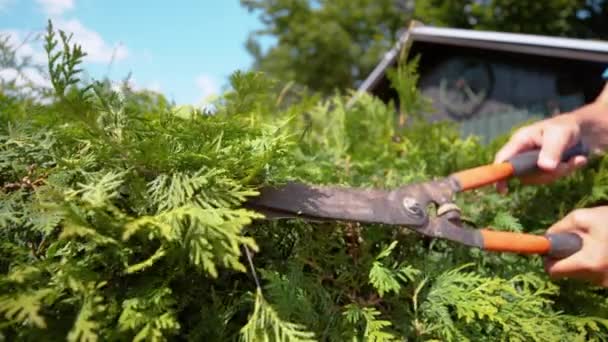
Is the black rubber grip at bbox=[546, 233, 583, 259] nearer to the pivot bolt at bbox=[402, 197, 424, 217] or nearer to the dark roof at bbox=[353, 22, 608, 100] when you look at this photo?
the pivot bolt at bbox=[402, 197, 424, 217]

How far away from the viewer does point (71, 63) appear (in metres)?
0.69

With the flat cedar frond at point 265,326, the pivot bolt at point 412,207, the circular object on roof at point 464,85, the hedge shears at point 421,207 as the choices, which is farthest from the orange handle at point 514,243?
the circular object on roof at point 464,85

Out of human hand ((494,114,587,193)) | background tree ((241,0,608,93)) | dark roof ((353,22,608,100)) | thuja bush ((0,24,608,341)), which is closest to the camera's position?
thuja bush ((0,24,608,341))

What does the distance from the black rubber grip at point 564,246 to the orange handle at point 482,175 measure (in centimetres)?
23

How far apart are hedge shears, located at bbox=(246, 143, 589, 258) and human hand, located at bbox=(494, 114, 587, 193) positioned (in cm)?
5

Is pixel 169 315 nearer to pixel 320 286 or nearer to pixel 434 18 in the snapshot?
pixel 320 286

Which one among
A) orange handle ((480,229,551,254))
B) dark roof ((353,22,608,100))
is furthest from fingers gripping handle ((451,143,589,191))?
dark roof ((353,22,608,100))

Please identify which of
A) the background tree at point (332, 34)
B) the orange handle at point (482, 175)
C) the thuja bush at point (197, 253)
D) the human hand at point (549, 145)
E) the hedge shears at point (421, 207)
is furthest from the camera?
the background tree at point (332, 34)

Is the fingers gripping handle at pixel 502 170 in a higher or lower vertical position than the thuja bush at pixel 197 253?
higher

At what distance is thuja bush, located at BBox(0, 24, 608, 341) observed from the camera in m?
0.68

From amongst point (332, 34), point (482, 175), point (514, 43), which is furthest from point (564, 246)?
point (332, 34)

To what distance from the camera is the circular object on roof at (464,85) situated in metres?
7.20

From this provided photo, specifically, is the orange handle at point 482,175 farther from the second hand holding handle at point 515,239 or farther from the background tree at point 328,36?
the background tree at point 328,36

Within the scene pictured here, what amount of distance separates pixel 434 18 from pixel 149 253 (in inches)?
594
